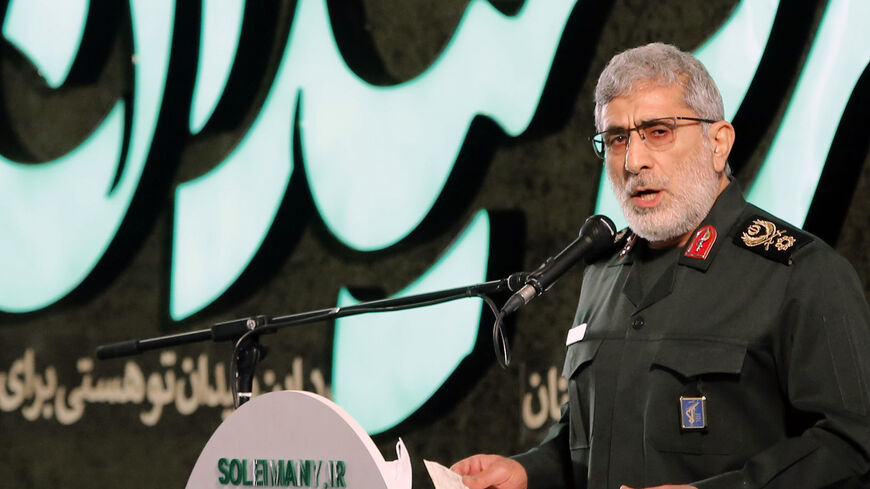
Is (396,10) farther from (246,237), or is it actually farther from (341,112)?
(246,237)

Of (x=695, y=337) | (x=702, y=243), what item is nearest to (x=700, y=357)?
(x=695, y=337)

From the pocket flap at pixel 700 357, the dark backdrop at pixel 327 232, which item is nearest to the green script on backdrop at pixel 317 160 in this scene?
the dark backdrop at pixel 327 232

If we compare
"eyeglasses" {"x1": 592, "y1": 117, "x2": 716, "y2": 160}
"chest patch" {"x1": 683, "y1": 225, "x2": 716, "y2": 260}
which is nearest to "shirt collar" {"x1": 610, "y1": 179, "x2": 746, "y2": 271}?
"chest patch" {"x1": 683, "y1": 225, "x2": 716, "y2": 260}

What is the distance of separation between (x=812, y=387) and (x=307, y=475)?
2.26ft

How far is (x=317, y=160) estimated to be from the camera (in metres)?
3.06

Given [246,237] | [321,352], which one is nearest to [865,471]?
[321,352]

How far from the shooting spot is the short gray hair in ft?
5.41

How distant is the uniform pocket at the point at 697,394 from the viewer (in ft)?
4.91

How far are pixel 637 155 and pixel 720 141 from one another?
15cm

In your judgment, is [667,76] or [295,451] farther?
[667,76]

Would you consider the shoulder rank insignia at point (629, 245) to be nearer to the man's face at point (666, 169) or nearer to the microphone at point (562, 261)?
the man's face at point (666, 169)

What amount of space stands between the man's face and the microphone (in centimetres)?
12

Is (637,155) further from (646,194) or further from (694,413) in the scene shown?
(694,413)

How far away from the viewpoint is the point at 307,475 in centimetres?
132
